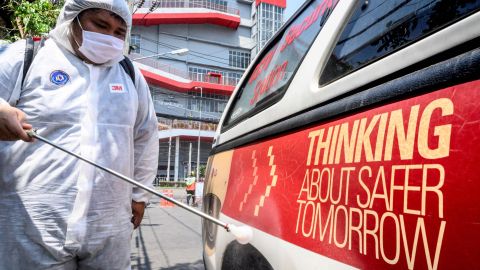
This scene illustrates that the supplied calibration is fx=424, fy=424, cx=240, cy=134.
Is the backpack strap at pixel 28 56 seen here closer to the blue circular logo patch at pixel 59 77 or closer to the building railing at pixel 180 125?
the blue circular logo patch at pixel 59 77

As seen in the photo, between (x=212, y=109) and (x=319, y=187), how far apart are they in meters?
37.6

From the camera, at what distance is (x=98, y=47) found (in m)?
1.72

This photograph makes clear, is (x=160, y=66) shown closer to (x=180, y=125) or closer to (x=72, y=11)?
(x=180, y=125)

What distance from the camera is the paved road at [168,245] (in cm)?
496

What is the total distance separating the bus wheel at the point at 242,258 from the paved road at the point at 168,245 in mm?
3172

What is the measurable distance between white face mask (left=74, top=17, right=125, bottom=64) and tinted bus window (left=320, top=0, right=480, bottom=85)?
93cm

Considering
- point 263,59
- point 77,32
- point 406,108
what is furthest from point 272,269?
point 263,59

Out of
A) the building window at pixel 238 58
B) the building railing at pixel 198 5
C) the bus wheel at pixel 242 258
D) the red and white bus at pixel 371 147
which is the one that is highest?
the building railing at pixel 198 5

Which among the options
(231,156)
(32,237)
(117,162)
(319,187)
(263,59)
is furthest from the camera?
(263,59)

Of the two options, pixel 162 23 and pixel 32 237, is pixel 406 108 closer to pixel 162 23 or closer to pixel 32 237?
pixel 32 237

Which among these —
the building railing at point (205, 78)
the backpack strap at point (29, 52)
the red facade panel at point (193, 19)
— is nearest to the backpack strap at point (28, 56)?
the backpack strap at point (29, 52)

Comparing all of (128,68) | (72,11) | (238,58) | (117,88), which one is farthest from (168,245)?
(238,58)

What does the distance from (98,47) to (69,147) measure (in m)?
0.43

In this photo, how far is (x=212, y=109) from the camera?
3847 centimetres
